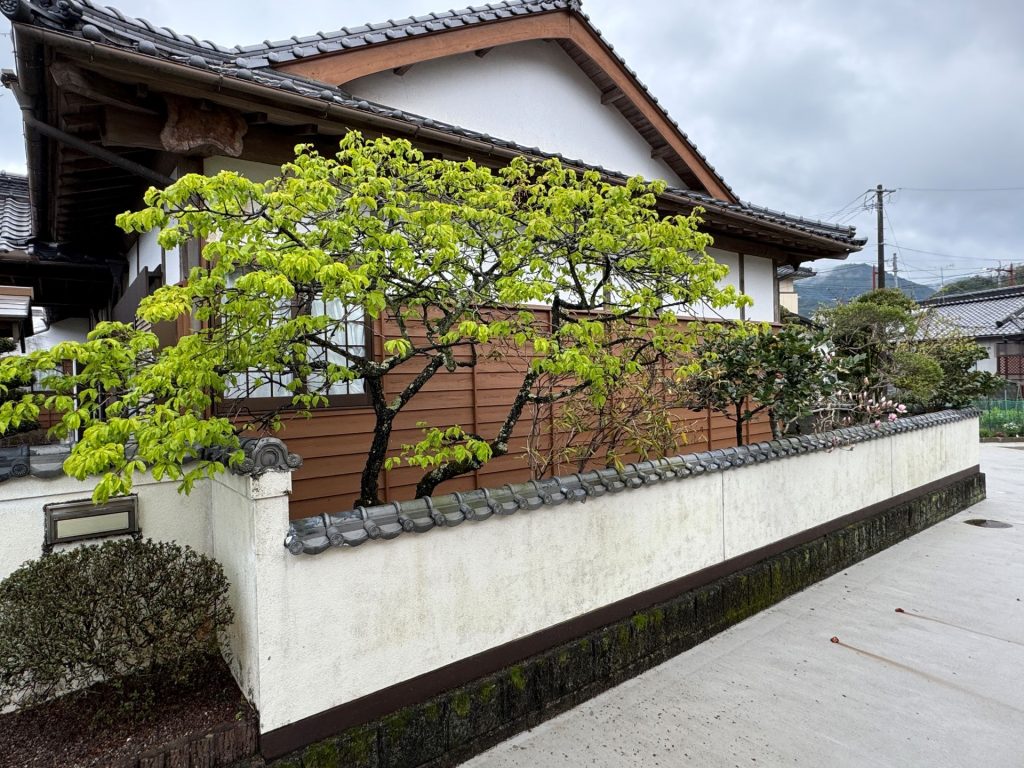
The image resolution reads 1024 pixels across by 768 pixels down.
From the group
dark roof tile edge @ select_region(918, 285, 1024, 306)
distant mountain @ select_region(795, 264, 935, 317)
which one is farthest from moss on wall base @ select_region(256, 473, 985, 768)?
dark roof tile edge @ select_region(918, 285, 1024, 306)

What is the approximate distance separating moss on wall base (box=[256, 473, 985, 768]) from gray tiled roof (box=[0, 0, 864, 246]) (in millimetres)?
3986

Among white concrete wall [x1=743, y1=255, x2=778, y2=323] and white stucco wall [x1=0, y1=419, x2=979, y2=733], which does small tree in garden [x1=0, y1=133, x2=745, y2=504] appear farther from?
white concrete wall [x1=743, y1=255, x2=778, y2=323]

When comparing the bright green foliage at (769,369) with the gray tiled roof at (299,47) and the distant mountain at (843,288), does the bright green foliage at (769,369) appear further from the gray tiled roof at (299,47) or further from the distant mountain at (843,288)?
the distant mountain at (843,288)

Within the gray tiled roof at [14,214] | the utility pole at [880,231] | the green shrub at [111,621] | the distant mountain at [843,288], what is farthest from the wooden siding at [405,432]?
the utility pole at [880,231]

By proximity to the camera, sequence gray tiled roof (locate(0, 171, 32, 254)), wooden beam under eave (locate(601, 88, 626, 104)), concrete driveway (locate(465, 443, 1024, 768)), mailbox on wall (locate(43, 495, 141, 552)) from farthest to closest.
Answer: wooden beam under eave (locate(601, 88, 626, 104)) → gray tiled roof (locate(0, 171, 32, 254)) → concrete driveway (locate(465, 443, 1024, 768)) → mailbox on wall (locate(43, 495, 141, 552))

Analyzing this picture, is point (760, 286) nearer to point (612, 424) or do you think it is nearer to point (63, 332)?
point (612, 424)

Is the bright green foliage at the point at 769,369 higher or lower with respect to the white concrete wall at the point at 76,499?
higher

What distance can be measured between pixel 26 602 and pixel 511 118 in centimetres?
726

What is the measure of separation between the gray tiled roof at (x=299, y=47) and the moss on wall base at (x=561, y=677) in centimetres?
399

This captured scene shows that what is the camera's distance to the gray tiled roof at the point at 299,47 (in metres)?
3.29

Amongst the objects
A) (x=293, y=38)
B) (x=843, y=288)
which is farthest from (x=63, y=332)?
(x=843, y=288)

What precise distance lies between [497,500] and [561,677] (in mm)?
1209

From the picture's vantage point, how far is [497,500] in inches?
134

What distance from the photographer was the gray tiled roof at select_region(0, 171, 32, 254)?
6906 mm
